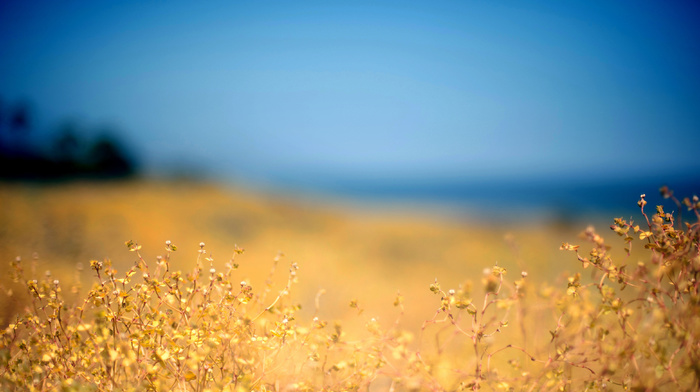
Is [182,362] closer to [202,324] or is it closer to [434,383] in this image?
[202,324]

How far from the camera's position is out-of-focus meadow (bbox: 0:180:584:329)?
9277mm

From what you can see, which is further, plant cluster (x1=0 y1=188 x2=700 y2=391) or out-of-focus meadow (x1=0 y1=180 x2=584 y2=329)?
out-of-focus meadow (x1=0 y1=180 x2=584 y2=329)

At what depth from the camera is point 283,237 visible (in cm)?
1614

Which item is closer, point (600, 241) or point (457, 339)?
point (600, 241)

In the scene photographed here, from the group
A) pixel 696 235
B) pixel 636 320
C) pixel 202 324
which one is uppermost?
pixel 696 235

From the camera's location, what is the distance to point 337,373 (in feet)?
9.65

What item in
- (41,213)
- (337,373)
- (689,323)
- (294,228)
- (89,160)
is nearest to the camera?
(689,323)

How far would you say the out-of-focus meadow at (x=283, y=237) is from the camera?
928 centimetres

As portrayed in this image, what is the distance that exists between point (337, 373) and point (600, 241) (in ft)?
6.76

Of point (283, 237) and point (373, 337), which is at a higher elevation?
point (373, 337)

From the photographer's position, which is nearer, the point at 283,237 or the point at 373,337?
the point at 373,337

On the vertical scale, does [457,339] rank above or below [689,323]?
below

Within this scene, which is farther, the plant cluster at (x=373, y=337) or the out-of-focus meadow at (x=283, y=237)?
the out-of-focus meadow at (x=283, y=237)

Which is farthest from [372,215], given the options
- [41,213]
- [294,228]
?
[41,213]
